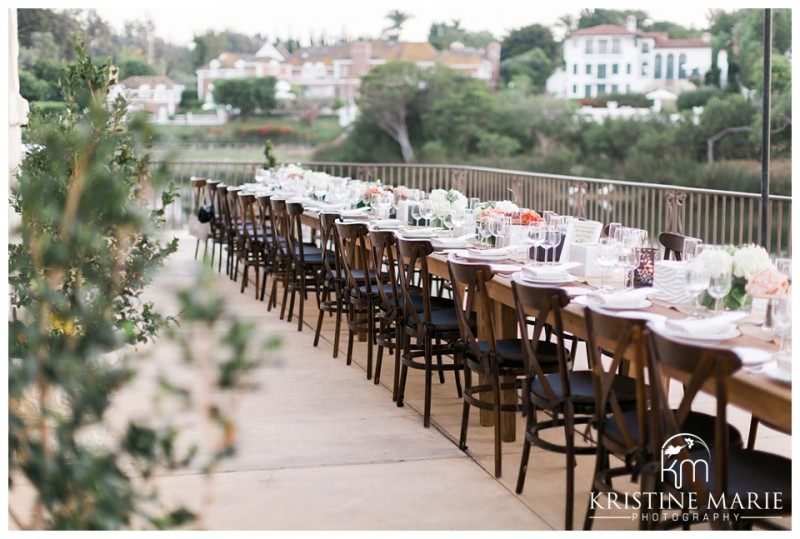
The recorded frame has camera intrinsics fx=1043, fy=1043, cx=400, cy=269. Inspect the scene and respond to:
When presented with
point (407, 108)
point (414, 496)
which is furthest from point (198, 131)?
point (414, 496)

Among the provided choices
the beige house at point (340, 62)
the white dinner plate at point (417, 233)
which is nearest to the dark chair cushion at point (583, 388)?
the white dinner plate at point (417, 233)

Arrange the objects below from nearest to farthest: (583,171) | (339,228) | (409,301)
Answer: (409,301)
(339,228)
(583,171)

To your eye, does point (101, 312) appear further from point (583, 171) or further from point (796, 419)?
point (583, 171)

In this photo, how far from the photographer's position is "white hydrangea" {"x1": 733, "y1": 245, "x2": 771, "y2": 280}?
3266 millimetres

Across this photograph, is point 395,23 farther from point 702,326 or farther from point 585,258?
point 702,326

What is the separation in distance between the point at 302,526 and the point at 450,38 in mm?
38307

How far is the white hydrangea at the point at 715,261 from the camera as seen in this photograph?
3.24 metres

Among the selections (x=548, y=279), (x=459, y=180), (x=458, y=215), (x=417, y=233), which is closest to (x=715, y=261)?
(x=548, y=279)

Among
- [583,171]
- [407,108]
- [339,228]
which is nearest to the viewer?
[339,228]

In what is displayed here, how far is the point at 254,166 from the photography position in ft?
46.4

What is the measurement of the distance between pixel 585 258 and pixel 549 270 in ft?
0.89

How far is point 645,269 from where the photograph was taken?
12.6 ft

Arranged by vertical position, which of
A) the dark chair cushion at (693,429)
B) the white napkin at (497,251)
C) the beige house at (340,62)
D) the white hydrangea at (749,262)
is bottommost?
the dark chair cushion at (693,429)

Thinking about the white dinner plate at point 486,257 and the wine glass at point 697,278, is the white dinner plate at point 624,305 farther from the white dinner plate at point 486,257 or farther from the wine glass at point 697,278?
the white dinner plate at point 486,257
